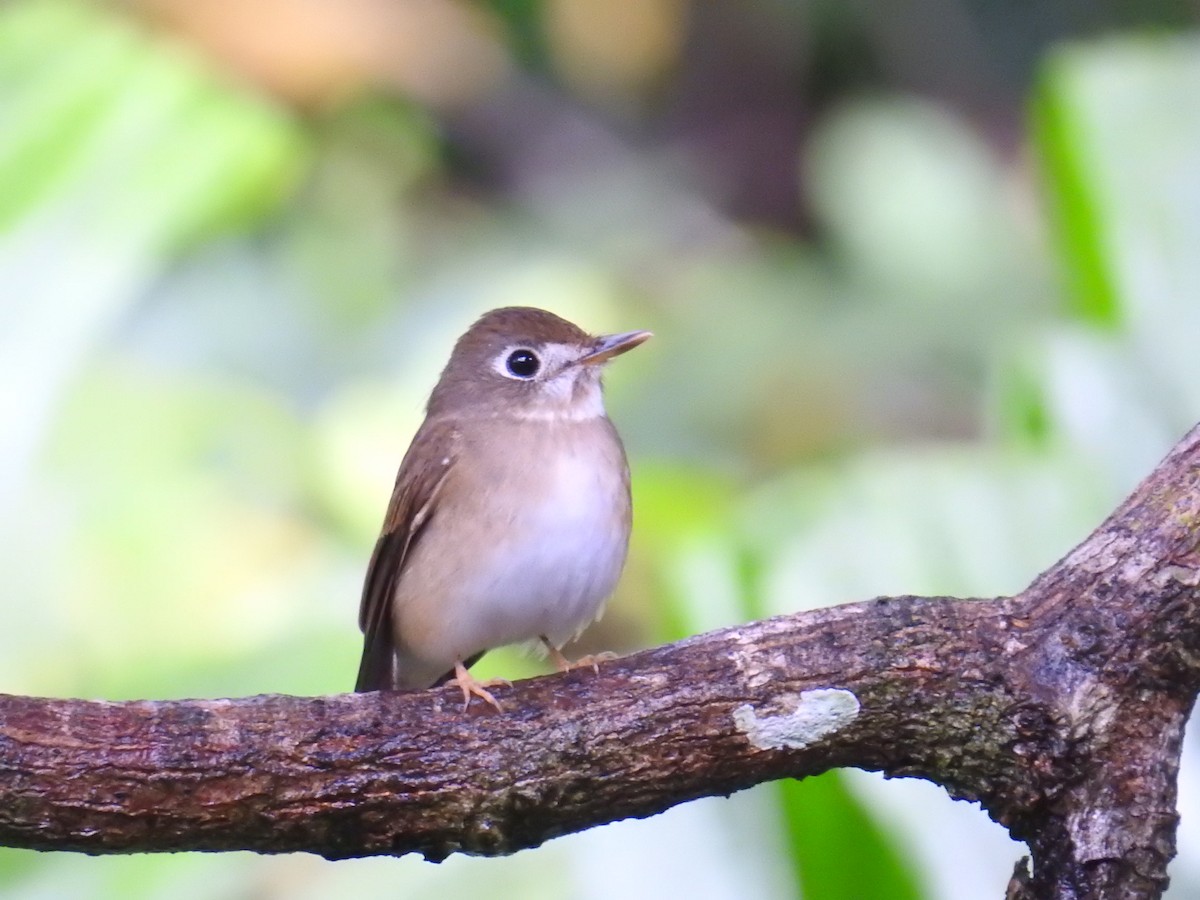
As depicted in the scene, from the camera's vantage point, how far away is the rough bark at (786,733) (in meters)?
2.85

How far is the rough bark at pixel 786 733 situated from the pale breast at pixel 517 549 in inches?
31.9

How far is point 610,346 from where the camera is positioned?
434 centimetres

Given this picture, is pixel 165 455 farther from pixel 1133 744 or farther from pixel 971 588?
pixel 1133 744

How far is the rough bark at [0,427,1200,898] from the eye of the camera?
112 inches

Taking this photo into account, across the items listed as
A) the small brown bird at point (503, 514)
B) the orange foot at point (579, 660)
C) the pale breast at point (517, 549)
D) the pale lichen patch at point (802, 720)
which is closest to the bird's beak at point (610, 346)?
the small brown bird at point (503, 514)

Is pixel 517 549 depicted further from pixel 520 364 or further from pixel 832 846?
pixel 832 846

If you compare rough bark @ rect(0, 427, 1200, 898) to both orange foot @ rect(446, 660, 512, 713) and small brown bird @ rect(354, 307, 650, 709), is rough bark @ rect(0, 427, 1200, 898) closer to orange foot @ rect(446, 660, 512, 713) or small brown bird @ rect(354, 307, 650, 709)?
orange foot @ rect(446, 660, 512, 713)

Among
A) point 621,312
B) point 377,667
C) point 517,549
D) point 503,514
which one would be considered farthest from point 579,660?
point 621,312

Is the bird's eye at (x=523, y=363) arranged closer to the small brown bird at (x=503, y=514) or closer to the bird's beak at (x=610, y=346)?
the small brown bird at (x=503, y=514)

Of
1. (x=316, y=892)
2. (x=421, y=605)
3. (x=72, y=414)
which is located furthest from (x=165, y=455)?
(x=421, y=605)

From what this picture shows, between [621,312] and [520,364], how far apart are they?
3.38 metres

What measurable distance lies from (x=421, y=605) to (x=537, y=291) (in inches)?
152

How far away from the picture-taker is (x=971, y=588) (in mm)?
4090

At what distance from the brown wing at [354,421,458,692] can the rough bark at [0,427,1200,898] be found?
1.13m
